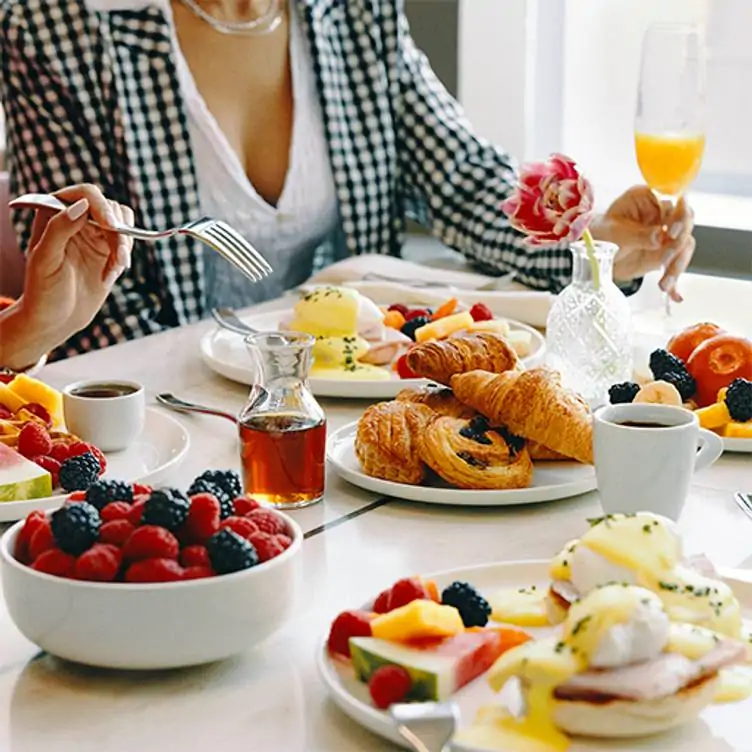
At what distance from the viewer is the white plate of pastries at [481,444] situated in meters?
1.22

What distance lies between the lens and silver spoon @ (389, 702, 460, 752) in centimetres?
75

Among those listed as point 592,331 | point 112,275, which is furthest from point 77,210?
point 592,331

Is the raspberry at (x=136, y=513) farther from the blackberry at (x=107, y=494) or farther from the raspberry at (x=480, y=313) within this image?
the raspberry at (x=480, y=313)

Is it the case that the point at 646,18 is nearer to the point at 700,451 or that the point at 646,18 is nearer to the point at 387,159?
the point at 387,159

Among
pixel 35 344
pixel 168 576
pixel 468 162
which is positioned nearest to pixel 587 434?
pixel 168 576

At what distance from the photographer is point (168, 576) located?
0.85m

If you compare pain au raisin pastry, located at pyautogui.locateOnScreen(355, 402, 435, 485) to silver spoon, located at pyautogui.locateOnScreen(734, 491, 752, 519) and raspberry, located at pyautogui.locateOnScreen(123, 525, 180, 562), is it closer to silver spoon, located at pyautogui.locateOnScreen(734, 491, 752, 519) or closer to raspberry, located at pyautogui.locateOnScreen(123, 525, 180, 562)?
silver spoon, located at pyautogui.locateOnScreen(734, 491, 752, 519)

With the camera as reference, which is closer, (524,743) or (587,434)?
(524,743)

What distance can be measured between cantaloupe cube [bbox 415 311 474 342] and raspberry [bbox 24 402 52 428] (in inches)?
19.4

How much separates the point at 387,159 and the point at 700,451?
4.75 ft

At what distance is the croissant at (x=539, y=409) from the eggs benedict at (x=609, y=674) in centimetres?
46

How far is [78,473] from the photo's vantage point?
1.21m

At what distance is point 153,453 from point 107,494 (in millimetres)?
459

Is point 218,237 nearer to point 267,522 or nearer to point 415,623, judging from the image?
point 267,522
